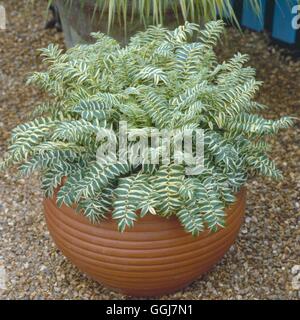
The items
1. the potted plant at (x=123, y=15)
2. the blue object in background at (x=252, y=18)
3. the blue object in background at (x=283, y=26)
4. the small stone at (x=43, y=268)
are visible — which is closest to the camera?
the small stone at (x=43, y=268)

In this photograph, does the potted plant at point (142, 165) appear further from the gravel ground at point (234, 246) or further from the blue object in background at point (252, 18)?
the blue object in background at point (252, 18)

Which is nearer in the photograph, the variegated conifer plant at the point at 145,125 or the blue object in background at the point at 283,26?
the variegated conifer plant at the point at 145,125

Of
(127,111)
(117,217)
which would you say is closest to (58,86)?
(127,111)

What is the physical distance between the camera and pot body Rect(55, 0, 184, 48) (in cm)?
312

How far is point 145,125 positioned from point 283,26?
6.17 ft

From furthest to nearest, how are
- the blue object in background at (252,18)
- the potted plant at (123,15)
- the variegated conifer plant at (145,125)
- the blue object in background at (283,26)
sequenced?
the blue object in background at (252,18), the blue object in background at (283,26), the potted plant at (123,15), the variegated conifer plant at (145,125)

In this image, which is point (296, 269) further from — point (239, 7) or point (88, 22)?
point (239, 7)

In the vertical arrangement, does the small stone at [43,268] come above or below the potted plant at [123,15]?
below

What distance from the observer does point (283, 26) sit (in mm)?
3799

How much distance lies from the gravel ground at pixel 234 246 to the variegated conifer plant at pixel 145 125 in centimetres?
40

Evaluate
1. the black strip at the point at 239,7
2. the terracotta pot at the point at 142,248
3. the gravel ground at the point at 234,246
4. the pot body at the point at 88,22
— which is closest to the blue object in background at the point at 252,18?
the black strip at the point at 239,7

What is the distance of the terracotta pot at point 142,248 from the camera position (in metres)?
2.11

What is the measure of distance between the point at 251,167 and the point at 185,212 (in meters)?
0.36

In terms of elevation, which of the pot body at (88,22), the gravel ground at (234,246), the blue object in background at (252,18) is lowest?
the gravel ground at (234,246)
